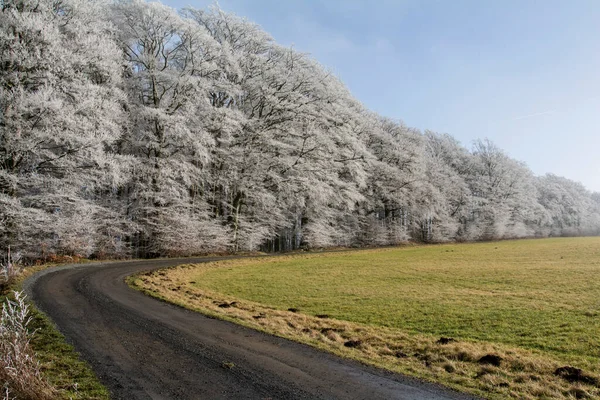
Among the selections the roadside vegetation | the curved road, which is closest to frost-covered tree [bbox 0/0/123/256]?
the curved road

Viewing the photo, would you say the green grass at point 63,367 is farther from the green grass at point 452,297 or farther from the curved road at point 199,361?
the green grass at point 452,297

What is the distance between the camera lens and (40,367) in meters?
6.14

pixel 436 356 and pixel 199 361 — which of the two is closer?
pixel 199 361

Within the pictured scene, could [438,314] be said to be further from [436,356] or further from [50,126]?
[50,126]

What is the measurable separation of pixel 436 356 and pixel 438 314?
4762 millimetres

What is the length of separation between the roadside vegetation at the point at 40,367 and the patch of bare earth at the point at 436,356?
4.15 m

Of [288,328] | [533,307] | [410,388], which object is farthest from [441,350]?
[533,307]

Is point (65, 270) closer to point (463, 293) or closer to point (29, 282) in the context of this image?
point (29, 282)

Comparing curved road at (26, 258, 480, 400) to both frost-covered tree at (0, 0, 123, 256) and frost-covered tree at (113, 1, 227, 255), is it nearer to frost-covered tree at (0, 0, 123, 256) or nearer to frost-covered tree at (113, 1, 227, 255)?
frost-covered tree at (0, 0, 123, 256)

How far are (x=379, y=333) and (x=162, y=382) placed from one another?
5630mm

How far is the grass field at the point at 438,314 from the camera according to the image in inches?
282

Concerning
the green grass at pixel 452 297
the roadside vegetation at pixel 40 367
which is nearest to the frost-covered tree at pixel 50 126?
the green grass at pixel 452 297

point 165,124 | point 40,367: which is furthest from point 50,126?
point 40,367

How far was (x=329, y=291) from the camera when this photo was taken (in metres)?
16.9
